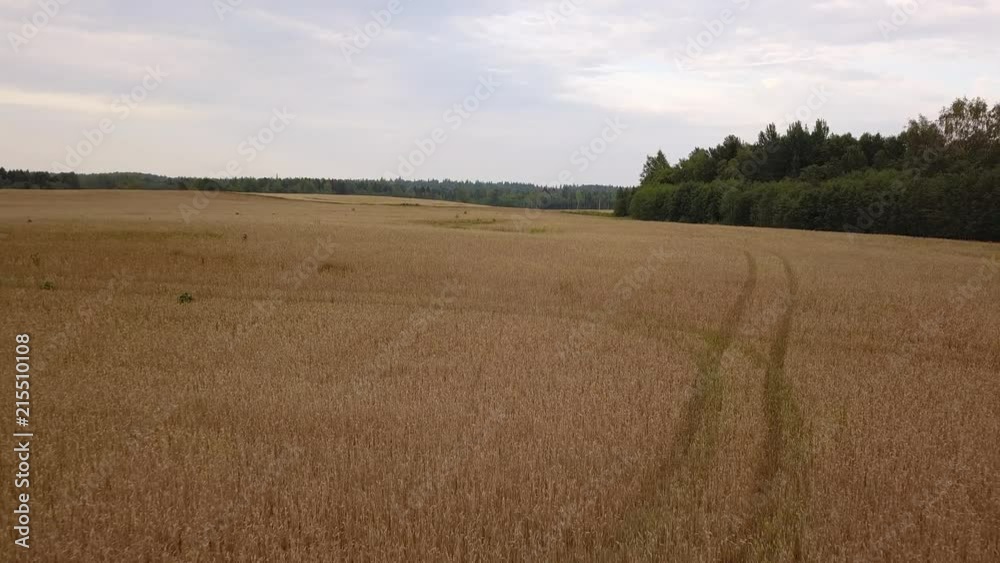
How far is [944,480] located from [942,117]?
80669 mm

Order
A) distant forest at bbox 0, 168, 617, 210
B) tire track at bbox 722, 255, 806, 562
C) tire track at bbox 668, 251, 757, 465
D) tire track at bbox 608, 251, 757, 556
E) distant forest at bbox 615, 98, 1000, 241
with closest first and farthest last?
tire track at bbox 722, 255, 806, 562, tire track at bbox 608, 251, 757, 556, tire track at bbox 668, 251, 757, 465, distant forest at bbox 615, 98, 1000, 241, distant forest at bbox 0, 168, 617, 210

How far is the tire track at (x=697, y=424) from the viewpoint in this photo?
6813 mm

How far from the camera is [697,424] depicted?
28.5 ft

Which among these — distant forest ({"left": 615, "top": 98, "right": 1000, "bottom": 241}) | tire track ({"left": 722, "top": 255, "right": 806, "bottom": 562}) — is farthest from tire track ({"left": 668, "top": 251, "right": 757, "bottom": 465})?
distant forest ({"left": 615, "top": 98, "right": 1000, "bottom": 241})

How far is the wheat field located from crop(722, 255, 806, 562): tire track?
31 mm

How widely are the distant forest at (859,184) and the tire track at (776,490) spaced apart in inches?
2084

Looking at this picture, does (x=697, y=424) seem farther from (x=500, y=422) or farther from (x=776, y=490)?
(x=500, y=422)

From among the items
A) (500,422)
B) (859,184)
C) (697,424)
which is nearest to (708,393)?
(697,424)

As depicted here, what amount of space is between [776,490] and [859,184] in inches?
2546

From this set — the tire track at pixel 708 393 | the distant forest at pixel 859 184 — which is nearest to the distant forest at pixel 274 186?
the distant forest at pixel 859 184

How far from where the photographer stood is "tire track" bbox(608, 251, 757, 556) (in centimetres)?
681

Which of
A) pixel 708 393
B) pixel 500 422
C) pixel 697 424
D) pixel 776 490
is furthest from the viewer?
pixel 708 393

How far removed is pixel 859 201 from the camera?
6147 cm

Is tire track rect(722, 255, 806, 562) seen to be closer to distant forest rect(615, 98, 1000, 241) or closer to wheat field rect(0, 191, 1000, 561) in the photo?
wheat field rect(0, 191, 1000, 561)
